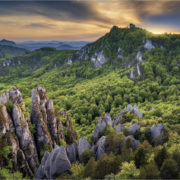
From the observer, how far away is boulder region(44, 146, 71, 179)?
2261 centimetres

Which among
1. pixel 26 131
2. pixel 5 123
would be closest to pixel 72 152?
pixel 26 131

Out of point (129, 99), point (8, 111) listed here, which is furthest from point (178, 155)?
point (129, 99)

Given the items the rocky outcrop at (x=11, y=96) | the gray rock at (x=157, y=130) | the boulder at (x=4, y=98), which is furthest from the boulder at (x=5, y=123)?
the gray rock at (x=157, y=130)

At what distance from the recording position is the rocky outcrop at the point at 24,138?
85.7 ft

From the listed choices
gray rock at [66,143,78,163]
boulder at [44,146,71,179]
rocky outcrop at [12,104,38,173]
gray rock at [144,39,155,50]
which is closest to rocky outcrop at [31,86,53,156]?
rocky outcrop at [12,104,38,173]

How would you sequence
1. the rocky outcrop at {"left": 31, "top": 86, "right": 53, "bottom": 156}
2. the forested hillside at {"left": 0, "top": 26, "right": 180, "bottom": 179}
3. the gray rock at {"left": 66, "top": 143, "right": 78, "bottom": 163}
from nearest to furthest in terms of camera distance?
1. the forested hillside at {"left": 0, "top": 26, "right": 180, "bottom": 179}
2. the gray rock at {"left": 66, "top": 143, "right": 78, "bottom": 163}
3. the rocky outcrop at {"left": 31, "top": 86, "right": 53, "bottom": 156}

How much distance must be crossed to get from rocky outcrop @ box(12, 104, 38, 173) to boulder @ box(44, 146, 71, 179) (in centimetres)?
488

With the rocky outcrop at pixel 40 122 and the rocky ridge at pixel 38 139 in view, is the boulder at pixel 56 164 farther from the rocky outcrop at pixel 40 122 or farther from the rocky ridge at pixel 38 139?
the rocky outcrop at pixel 40 122

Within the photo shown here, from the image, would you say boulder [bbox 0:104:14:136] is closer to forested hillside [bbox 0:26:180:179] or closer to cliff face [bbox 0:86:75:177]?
cliff face [bbox 0:86:75:177]

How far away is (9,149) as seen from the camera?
22.5 metres

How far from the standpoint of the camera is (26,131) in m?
26.8

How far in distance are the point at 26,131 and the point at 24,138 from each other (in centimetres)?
128

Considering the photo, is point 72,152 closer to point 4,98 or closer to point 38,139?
point 38,139

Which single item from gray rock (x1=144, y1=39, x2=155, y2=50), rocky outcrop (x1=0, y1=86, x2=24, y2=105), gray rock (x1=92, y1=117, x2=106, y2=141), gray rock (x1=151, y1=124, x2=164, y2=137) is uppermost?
gray rock (x1=144, y1=39, x2=155, y2=50)
